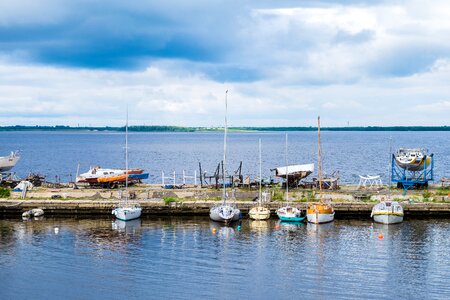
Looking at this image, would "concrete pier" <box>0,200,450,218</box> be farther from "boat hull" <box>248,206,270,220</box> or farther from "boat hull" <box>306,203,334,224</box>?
"boat hull" <box>306,203,334,224</box>

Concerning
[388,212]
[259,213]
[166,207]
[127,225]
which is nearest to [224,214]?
[259,213]

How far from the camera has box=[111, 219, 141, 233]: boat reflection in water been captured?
53344 mm

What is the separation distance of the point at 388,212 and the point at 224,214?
14792 mm

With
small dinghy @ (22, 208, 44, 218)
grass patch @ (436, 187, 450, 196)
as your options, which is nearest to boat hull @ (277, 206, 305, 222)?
grass patch @ (436, 187, 450, 196)

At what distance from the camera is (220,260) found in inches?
1667

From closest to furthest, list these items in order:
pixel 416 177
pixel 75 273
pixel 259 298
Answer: pixel 259 298 → pixel 75 273 → pixel 416 177

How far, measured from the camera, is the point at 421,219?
57.3 metres

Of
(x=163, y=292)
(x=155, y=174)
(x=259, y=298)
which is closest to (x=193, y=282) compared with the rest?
(x=163, y=292)

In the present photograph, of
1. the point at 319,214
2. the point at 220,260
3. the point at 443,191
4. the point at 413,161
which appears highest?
the point at 413,161

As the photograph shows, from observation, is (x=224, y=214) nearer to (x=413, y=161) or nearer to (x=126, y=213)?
(x=126, y=213)

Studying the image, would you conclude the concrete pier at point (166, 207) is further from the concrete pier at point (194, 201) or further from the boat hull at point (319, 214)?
the boat hull at point (319, 214)

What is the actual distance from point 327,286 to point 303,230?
17.1m

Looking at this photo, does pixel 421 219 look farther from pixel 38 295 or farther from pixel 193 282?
pixel 38 295

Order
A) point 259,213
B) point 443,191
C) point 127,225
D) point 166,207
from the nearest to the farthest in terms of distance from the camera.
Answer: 1. point 127,225
2. point 259,213
3. point 166,207
4. point 443,191
